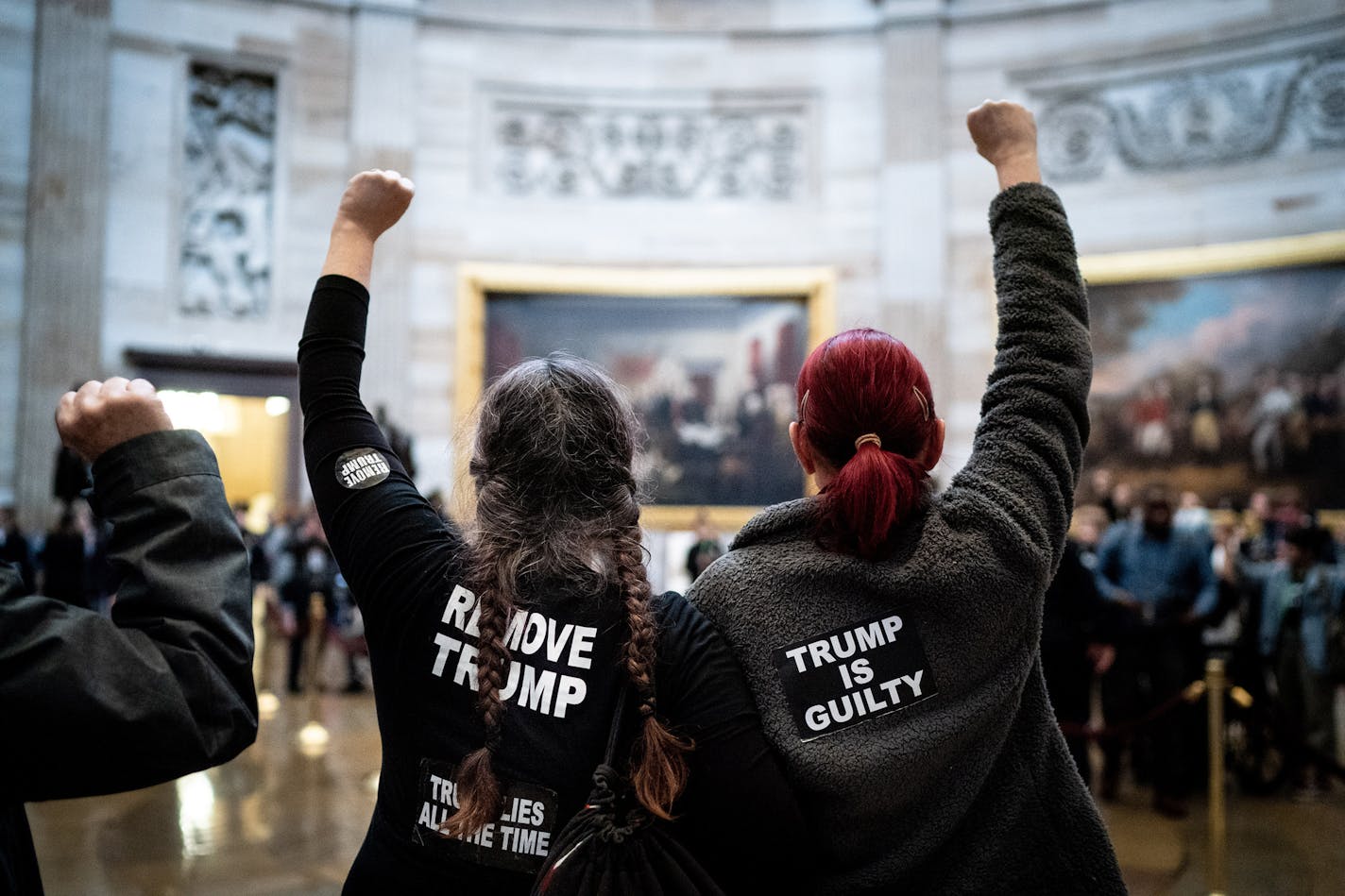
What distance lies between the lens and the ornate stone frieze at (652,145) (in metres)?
15.5

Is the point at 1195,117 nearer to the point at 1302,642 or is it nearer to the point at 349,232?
the point at 1302,642

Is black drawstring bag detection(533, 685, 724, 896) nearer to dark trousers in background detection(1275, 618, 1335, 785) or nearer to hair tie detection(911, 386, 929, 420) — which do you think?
hair tie detection(911, 386, 929, 420)

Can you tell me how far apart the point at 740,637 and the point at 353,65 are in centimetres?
1513

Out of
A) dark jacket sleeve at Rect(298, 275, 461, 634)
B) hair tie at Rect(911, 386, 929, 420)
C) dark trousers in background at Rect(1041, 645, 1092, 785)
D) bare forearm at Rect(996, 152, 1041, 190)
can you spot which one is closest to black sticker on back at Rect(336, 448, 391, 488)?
dark jacket sleeve at Rect(298, 275, 461, 634)

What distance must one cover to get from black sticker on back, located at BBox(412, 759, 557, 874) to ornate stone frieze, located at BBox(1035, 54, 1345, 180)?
14.6 m

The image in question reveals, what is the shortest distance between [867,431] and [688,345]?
43.6ft

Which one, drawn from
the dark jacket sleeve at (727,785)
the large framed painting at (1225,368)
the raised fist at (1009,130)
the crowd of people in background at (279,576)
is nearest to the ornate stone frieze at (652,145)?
the large framed painting at (1225,368)

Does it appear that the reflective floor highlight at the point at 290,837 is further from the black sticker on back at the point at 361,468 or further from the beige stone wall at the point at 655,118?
the beige stone wall at the point at 655,118

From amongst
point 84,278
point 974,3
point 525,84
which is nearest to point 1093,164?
point 974,3

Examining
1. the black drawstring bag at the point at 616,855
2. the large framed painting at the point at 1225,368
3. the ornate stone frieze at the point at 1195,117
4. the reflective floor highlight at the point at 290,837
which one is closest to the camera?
the black drawstring bag at the point at 616,855

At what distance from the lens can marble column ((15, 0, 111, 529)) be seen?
→ 1296cm

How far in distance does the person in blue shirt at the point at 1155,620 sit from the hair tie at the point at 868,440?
601 centimetres

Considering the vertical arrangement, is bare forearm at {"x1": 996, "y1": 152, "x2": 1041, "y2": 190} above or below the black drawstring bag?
above

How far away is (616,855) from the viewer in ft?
4.71
